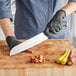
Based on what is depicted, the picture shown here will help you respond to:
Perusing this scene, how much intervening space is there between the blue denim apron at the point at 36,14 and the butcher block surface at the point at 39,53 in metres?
0.13

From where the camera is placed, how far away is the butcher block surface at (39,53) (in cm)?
101

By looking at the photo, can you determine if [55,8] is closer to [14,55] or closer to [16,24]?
[16,24]

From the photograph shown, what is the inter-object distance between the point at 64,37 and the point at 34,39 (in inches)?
14.1

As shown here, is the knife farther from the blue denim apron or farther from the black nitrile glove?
the blue denim apron

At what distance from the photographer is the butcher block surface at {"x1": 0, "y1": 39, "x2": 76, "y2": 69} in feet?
3.32

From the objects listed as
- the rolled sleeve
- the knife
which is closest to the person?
the rolled sleeve

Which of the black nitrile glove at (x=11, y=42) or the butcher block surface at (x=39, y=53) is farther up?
the black nitrile glove at (x=11, y=42)

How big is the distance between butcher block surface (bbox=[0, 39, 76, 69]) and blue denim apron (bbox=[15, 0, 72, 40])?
5.1 inches

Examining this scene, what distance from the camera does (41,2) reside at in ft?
4.60

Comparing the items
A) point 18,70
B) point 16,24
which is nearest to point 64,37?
point 16,24

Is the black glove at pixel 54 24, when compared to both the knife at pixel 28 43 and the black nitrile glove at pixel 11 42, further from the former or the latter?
the black nitrile glove at pixel 11 42

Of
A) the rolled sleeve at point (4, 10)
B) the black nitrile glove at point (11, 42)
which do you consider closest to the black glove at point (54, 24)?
the black nitrile glove at point (11, 42)

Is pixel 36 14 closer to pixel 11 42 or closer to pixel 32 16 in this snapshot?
pixel 32 16

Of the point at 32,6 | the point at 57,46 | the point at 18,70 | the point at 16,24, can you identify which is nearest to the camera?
the point at 18,70
